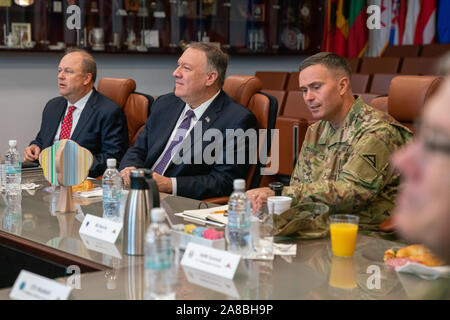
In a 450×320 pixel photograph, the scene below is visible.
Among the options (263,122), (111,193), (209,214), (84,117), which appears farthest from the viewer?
(84,117)

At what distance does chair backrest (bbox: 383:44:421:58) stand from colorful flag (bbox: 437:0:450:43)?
42cm

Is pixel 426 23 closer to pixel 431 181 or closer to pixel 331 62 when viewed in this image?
pixel 331 62

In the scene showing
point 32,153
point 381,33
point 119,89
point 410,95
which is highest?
point 381,33

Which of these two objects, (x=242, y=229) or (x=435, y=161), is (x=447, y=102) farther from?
(x=242, y=229)

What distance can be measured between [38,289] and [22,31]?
5.37 meters

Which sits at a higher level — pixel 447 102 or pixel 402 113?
pixel 447 102

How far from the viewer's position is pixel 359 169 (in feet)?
7.91

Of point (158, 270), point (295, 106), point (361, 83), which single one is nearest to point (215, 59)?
point (295, 106)

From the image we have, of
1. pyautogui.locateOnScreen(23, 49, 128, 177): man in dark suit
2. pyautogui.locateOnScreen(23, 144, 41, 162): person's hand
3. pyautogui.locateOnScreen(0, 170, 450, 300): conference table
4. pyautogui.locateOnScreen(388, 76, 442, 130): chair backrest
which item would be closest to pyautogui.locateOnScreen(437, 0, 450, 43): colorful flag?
pyautogui.locateOnScreen(23, 49, 128, 177): man in dark suit

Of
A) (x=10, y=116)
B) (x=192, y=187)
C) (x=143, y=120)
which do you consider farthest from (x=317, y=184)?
(x=10, y=116)

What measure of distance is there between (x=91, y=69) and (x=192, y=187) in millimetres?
1425

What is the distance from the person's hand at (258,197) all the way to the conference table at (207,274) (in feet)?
0.93

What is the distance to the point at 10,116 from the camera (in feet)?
20.9

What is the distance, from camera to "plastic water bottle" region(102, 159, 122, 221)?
232 centimetres
